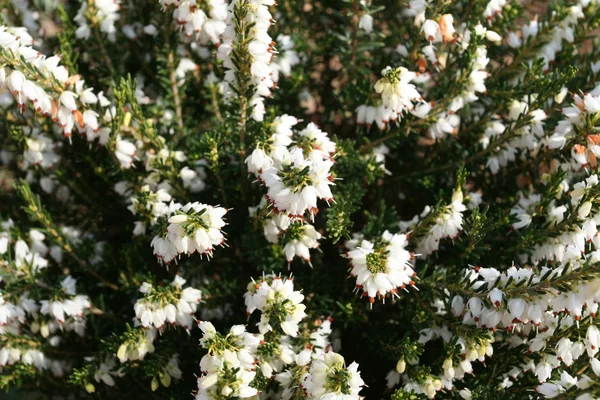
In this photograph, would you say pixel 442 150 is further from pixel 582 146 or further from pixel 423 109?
pixel 582 146

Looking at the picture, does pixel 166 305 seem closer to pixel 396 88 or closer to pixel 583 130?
pixel 396 88

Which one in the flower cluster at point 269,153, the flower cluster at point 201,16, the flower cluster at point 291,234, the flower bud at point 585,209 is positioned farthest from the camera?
the flower cluster at point 201,16

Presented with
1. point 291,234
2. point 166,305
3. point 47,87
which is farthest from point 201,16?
point 166,305

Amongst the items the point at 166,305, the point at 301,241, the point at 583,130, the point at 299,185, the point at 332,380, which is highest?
the point at 583,130

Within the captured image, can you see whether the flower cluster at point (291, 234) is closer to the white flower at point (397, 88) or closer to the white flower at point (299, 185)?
the white flower at point (299, 185)

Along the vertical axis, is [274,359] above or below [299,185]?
below

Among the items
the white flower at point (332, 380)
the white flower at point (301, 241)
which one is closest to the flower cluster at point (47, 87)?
the white flower at point (301, 241)

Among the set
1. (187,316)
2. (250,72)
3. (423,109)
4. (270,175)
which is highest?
(423,109)

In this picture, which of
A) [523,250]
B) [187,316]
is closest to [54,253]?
[187,316]

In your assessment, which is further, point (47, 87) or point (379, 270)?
point (47, 87)

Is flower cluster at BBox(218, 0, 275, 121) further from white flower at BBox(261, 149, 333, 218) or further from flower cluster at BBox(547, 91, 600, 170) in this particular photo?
flower cluster at BBox(547, 91, 600, 170)

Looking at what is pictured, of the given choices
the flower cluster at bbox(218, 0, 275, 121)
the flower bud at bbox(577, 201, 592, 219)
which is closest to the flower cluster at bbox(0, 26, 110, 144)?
the flower cluster at bbox(218, 0, 275, 121)
